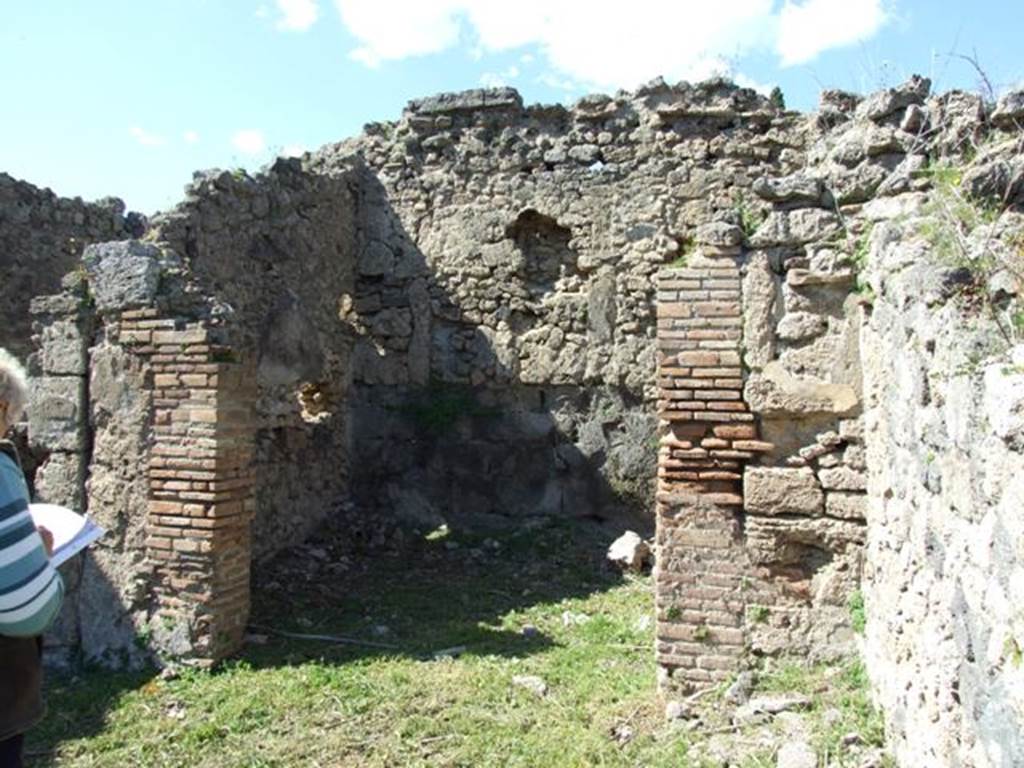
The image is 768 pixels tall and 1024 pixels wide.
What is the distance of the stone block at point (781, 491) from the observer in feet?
15.6

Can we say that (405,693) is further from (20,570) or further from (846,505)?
(20,570)

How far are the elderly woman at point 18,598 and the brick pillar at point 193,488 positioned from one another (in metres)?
2.88

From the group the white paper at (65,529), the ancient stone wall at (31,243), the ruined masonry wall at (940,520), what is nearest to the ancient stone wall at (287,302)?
the ancient stone wall at (31,243)

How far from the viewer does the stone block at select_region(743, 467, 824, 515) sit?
4746 millimetres

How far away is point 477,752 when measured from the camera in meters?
4.51

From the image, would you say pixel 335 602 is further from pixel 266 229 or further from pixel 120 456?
pixel 266 229

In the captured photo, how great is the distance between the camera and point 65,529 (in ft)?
10.2

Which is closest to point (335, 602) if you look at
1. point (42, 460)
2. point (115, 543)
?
point (115, 543)

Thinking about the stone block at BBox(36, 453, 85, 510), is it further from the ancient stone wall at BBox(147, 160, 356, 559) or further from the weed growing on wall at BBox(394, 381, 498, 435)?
the weed growing on wall at BBox(394, 381, 498, 435)

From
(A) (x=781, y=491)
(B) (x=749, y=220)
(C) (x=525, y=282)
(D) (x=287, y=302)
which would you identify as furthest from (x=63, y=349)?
(C) (x=525, y=282)

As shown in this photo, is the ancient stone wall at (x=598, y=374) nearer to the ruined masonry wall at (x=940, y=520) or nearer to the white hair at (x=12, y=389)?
the ruined masonry wall at (x=940, y=520)

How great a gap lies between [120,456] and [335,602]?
2.03m

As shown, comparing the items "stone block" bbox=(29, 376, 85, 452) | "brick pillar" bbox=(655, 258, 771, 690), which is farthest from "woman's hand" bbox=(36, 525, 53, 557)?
"stone block" bbox=(29, 376, 85, 452)

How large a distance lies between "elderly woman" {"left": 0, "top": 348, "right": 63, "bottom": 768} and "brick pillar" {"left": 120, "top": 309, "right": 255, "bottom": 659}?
2881 millimetres
